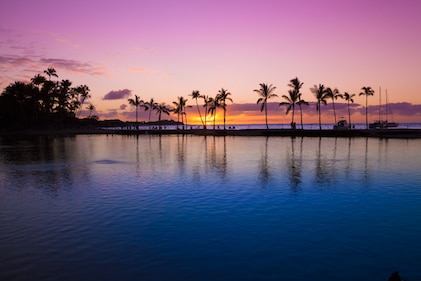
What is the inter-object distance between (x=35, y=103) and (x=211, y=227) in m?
126

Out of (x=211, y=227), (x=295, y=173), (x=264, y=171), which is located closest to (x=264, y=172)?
(x=264, y=171)

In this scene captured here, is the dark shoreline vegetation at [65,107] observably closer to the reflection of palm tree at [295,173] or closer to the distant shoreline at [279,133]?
the distant shoreline at [279,133]

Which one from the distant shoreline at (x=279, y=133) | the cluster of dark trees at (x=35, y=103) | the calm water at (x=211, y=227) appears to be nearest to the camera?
the calm water at (x=211, y=227)

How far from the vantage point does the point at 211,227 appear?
14.2 metres

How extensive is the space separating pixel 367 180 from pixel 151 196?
1701cm

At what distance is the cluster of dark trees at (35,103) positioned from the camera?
116 m

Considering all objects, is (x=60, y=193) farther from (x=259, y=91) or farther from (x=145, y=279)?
(x=259, y=91)

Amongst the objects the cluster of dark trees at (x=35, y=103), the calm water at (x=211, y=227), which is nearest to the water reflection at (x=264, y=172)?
the calm water at (x=211, y=227)

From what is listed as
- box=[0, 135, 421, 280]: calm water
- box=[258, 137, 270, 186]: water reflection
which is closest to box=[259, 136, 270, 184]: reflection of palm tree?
box=[258, 137, 270, 186]: water reflection

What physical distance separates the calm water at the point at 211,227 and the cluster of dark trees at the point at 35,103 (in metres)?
106

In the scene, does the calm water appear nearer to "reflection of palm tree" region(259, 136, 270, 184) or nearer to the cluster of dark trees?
"reflection of palm tree" region(259, 136, 270, 184)

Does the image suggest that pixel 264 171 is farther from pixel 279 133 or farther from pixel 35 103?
pixel 35 103

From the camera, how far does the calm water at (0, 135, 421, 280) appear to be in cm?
1025

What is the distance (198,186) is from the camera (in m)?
23.0
